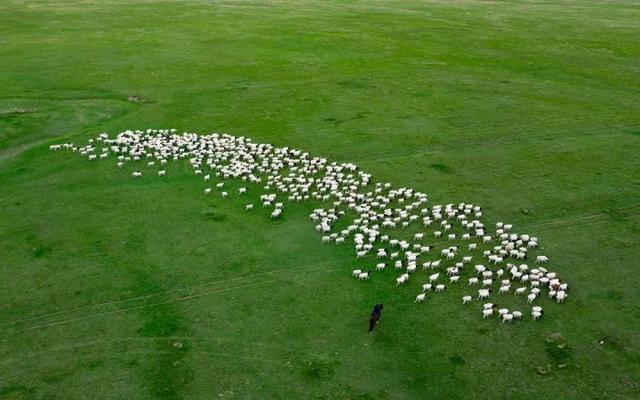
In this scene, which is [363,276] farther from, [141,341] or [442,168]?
[442,168]

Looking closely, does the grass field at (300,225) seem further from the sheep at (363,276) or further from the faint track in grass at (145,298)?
the sheep at (363,276)

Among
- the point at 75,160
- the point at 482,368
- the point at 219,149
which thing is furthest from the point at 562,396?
the point at 75,160

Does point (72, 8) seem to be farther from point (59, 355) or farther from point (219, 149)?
point (59, 355)

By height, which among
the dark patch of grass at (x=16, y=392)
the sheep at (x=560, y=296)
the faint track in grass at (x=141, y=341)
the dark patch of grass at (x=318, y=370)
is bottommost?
the dark patch of grass at (x=16, y=392)

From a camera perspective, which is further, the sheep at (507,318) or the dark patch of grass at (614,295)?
the dark patch of grass at (614,295)

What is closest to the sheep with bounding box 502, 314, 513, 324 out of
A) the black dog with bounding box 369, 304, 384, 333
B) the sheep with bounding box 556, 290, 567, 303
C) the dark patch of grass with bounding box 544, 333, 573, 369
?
the dark patch of grass with bounding box 544, 333, 573, 369

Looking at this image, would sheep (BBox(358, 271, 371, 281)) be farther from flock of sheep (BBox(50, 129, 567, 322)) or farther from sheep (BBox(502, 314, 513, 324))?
sheep (BBox(502, 314, 513, 324))

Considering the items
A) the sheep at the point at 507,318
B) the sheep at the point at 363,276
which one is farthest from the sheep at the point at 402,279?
the sheep at the point at 507,318
